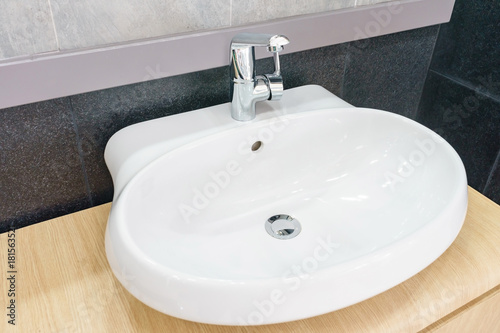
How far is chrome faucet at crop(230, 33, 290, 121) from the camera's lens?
0.74m

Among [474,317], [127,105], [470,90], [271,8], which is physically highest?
[271,8]

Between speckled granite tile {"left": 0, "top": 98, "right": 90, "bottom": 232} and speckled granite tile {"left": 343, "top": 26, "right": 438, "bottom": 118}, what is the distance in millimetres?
638

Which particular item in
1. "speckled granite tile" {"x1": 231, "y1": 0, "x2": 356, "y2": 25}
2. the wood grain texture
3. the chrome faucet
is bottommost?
the wood grain texture

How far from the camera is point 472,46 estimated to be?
3.89ft

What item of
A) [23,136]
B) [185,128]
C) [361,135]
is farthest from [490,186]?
[23,136]

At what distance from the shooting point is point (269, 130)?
2.67ft

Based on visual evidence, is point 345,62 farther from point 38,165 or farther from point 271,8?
point 38,165

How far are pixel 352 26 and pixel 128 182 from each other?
2.00 ft

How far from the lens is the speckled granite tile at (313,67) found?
3.11 feet

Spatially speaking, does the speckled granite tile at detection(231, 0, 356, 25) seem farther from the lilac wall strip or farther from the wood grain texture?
the wood grain texture

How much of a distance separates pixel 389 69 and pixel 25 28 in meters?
0.82

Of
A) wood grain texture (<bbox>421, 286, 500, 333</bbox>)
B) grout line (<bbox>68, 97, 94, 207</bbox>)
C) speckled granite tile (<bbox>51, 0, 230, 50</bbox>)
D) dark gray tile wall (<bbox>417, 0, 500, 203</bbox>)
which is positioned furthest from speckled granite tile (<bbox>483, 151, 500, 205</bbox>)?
grout line (<bbox>68, 97, 94, 207</bbox>)

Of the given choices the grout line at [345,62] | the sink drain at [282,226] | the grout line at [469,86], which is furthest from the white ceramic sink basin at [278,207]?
the grout line at [469,86]

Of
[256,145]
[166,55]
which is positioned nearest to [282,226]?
[256,145]
